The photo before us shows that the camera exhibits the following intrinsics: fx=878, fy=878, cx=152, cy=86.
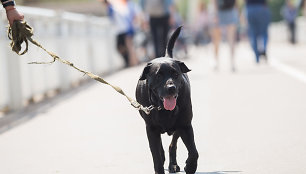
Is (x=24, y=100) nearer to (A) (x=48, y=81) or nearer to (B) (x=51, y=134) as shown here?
(A) (x=48, y=81)

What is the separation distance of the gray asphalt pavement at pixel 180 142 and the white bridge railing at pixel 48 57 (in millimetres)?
366

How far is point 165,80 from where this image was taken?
5562 mm

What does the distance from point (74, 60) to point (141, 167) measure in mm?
9205

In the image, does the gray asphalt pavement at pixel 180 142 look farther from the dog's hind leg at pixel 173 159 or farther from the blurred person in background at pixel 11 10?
the blurred person in background at pixel 11 10

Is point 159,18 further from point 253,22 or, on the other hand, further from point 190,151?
point 190,151

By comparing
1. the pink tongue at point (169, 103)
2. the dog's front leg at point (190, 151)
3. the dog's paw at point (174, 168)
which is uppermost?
the pink tongue at point (169, 103)

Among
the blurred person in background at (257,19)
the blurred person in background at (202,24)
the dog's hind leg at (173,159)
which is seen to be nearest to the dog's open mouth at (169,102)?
the dog's hind leg at (173,159)

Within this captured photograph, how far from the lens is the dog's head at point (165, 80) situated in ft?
18.0

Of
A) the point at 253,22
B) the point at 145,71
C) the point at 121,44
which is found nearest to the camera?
the point at 145,71

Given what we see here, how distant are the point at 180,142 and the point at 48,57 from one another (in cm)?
564

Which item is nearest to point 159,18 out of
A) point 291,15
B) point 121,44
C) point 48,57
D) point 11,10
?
point 48,57

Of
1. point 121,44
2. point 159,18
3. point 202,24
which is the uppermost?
point 159,18

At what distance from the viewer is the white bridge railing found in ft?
35.6

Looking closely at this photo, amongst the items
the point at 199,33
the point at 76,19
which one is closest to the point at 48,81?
the point at 76,19
